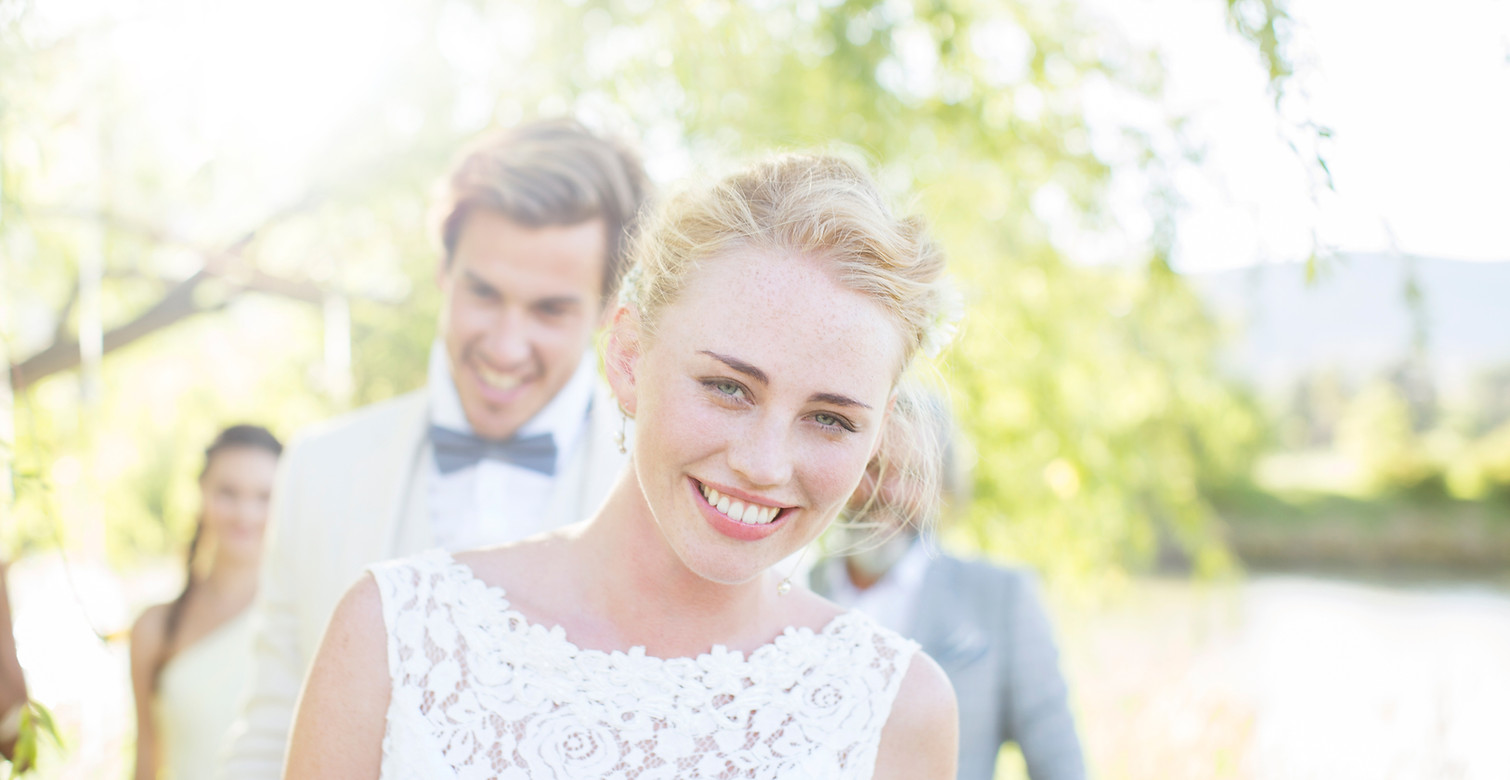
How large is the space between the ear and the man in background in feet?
2.04

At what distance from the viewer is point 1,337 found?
1.73 metres

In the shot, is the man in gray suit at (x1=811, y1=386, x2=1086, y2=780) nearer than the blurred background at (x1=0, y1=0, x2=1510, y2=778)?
Yes

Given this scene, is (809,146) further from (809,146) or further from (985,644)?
(985,644)

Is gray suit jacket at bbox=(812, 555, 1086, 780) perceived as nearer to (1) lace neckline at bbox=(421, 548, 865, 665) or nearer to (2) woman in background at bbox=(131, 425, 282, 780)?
(1) lace neckline at bbox=(421, 548, 865, 665)

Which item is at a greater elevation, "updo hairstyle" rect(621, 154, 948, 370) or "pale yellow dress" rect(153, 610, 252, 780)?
"updo hairstyle" rect(621, 154, 948, 370)

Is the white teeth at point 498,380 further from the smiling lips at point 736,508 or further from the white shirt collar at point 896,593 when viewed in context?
the white shirt collar at point 896,593

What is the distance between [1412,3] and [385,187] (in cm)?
360

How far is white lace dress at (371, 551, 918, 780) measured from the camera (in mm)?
1487

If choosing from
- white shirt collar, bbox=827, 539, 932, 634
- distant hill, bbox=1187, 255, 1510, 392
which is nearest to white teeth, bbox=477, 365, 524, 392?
white shirt collar, bbox=827, 539, 932, 634

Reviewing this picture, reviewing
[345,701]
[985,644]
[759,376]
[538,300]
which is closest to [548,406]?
[538,300]

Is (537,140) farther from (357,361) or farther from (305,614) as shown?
(357,361)

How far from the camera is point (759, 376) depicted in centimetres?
136

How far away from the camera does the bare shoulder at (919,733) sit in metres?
1.61

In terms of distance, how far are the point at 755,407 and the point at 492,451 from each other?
100cm
